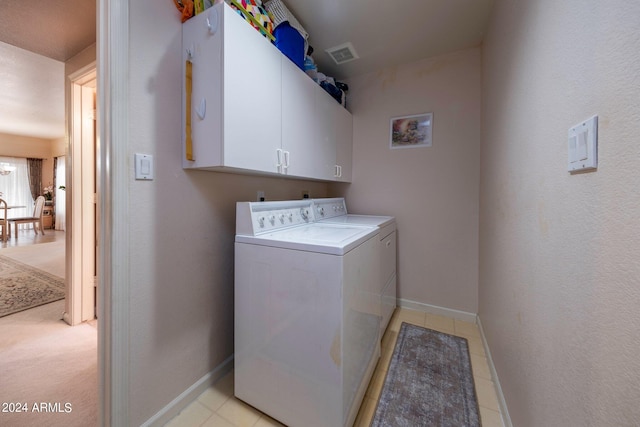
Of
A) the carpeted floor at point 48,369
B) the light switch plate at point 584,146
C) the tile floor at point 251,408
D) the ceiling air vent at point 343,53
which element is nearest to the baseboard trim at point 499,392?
the tile floor at point 251,408

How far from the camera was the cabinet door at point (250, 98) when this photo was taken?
1148 millimetres

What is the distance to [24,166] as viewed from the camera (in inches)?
264

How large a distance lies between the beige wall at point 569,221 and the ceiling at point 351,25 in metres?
0.53

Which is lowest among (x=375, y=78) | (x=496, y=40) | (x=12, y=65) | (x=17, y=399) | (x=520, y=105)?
(x=17, y=399)

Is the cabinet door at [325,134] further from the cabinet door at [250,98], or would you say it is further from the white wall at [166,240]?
the white wall at [166,240]

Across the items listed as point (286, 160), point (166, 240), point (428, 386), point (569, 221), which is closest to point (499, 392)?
point (428, 386)

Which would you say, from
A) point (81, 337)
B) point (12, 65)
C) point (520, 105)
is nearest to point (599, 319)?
point (520, 105)

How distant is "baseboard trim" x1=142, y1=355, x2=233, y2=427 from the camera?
1210 mm

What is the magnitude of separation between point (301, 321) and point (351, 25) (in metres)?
2.11

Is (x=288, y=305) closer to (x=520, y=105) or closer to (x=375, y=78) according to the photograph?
(x=520, y=105)

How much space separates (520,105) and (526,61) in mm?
182

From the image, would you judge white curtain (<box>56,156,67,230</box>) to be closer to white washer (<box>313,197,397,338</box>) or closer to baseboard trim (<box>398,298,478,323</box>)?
white washer (<box>313,197,397,338</box>)

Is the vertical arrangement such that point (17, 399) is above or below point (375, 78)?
below

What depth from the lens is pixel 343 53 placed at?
2227 millimetres
